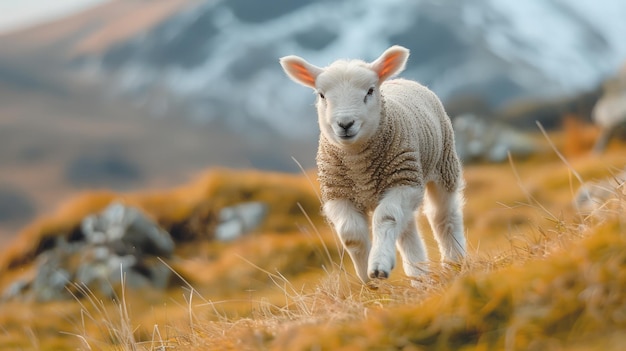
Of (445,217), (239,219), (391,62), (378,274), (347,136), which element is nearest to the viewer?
(378,274)

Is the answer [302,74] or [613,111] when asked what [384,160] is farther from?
[613,111]

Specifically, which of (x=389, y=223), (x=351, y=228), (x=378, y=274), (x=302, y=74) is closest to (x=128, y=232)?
(x=302, y=74)

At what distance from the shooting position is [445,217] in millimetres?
7004

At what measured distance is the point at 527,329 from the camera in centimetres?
304

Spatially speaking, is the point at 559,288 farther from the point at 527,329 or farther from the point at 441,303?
the point at 441,303

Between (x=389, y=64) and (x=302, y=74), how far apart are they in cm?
76

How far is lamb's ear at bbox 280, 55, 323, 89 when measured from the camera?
19.6 feet

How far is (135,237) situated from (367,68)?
14.5m

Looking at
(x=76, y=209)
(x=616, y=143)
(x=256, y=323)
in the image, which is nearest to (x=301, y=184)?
(x=76, y=209)

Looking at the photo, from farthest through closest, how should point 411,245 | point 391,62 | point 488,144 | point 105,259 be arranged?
point 488,144 → point 105,259 → point 411,245 → point 391,62

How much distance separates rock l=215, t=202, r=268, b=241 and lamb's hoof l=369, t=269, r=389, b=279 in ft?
57.7

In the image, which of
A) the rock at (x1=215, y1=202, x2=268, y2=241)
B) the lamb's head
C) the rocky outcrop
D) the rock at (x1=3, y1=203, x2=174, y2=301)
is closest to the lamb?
the lamb's head

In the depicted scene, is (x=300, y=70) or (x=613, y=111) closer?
(x=300, y=70)

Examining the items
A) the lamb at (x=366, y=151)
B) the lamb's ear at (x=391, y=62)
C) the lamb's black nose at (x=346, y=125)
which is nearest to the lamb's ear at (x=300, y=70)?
the lamb at (x=366, y=151)
